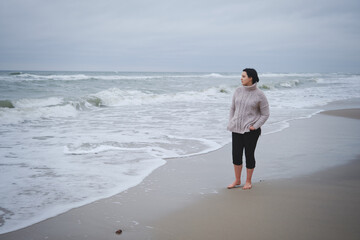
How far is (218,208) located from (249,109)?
4.46 feet

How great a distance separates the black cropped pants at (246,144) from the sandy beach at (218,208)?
1.33 feet

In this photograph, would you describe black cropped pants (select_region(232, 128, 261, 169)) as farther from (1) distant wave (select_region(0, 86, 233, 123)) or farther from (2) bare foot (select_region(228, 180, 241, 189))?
(1) distant wave (select_region(0, 86, 233, 123))

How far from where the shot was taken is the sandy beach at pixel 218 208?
3025mm

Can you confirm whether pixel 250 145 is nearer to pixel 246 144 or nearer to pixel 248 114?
pixel 246 144

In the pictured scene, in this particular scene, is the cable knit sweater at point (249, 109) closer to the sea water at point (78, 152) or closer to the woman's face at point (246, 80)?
the woman's face at point (246, 80)

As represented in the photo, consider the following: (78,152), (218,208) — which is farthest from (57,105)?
(218,208)

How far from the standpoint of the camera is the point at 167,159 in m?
5.90

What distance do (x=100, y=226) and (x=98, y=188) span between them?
1200 mm

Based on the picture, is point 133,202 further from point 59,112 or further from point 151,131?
point 59,112

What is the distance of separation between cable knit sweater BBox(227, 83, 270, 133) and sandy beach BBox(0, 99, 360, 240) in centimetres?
92

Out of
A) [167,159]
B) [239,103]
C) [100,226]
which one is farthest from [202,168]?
[100,226]

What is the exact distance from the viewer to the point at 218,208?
11.9 ft

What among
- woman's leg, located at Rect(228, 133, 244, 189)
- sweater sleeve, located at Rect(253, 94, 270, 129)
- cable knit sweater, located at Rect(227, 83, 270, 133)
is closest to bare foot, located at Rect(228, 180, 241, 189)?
woman's leg, located at Rect(228, 133, 244, 189)

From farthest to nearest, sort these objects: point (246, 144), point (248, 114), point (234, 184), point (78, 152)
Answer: point (78, 152)
point (234, 184)
point (246, 144)
point (248, 114)
